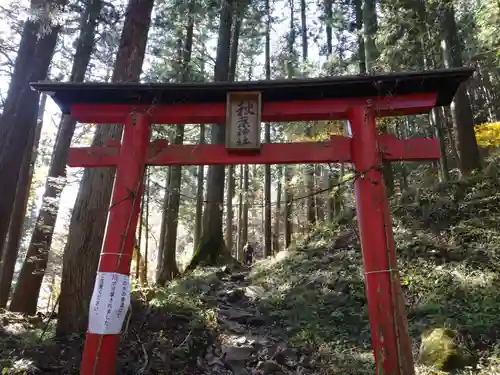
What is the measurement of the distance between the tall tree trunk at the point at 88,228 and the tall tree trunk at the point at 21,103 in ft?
4.02

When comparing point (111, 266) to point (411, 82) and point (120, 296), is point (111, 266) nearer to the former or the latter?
point (120, 296)

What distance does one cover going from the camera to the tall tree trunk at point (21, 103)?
21.6 feet

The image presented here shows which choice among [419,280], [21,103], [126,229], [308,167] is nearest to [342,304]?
[419,280]

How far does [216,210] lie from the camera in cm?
1252

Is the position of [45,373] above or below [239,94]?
below

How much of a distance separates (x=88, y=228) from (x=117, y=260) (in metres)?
2.08

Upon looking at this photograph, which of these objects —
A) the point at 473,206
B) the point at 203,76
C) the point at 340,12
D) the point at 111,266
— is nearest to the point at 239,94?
the point at 111,266

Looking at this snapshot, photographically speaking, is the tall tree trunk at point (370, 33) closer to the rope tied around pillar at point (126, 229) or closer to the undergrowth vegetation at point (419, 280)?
the undergrowth vegetation at point (419, 280)

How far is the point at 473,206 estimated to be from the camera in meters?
9.72

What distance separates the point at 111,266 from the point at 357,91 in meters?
3.67

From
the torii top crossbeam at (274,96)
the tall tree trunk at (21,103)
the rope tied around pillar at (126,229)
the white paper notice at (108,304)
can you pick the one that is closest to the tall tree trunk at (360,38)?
the torii top crossbeam at (274,96)

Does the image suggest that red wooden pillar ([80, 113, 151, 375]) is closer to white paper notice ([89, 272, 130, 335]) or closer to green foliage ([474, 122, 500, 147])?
white paper notice ([89, 272, 130, 335])

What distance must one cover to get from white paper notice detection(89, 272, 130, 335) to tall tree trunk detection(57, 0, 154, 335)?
200 cm

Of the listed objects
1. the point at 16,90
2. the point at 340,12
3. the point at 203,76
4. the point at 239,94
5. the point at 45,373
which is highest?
the point at 340,12
